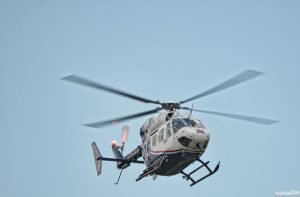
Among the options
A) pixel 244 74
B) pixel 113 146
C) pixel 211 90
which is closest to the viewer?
pixel 244 74

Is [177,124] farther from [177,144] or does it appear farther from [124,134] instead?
[124,134]

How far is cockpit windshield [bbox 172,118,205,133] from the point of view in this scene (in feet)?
98.7

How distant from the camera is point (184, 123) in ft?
98.9

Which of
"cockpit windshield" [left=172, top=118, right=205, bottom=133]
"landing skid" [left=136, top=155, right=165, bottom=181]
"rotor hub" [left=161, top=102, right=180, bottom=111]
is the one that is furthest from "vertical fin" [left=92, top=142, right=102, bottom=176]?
"cockpit windshield" [left=172, top=118, right=205, bottom=133]

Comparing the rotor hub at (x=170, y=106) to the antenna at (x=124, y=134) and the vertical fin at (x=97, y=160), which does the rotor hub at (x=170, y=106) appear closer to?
the vertical fin at (x=97, y=160)

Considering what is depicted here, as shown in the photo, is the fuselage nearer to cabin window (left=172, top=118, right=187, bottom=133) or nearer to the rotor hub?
cabin window (left=172, top=118, right=187, bottom=133)

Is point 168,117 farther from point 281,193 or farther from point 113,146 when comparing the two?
point 281,193

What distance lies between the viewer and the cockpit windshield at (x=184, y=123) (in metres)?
30.1

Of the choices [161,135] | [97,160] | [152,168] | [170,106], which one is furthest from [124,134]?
[161,135]

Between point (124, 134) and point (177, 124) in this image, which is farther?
point (124, 134)

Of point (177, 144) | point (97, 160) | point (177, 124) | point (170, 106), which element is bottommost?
point (97, 160)

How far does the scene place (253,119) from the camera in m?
29.8

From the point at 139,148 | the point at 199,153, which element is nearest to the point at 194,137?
the point at 199,153

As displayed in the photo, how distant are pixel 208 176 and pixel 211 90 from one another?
5592mm
